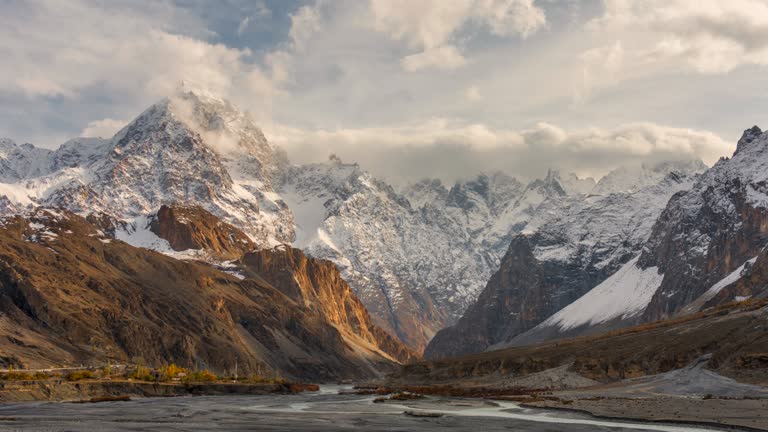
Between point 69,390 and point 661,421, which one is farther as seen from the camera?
point 69,390

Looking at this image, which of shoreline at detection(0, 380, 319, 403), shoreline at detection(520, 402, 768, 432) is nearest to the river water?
shoreline at detection(520, 402, 768, 432)

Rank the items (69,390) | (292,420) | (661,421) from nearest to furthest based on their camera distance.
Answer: (661,421) < (292,420) < (69,390)

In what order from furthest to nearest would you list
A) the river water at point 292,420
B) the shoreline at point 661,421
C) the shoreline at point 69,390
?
the shoreline at point 69,390 → the river water at point 292,420 → the shoreline at point 661,421

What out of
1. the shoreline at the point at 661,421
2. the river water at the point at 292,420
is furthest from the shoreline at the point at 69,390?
the shoreline at the point at 661,421

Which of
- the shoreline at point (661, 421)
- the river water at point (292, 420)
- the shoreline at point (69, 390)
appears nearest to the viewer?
the shoreline at point (661, 421)

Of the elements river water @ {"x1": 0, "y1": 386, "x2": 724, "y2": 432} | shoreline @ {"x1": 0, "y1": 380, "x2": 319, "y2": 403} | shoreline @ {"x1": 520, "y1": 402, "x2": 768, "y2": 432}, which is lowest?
shoreline @ {"x1": 520, "y1": 402, "x2": 768, "y2": 432}

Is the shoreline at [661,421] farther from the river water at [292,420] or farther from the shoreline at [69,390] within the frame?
the shoreline at [69,390]

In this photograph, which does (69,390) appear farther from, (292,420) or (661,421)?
(661,421)

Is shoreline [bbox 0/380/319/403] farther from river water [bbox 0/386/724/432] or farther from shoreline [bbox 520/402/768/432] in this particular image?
shoreline [bbox 520/402/768/432]

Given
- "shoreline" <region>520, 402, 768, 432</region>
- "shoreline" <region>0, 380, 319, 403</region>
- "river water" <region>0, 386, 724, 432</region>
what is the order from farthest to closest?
"shoreline" <region>0, 380, 319, 403</region>
"river water" <region>0, 386, 724, 432</region>
"shoreline" <region>520, 402, 768, 432</region>

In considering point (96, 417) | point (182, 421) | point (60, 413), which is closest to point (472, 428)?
point (182, 421)

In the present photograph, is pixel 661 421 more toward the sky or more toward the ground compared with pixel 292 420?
more toward the ground

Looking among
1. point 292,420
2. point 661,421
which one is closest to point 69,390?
point 292,420

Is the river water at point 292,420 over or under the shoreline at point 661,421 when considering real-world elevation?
over
